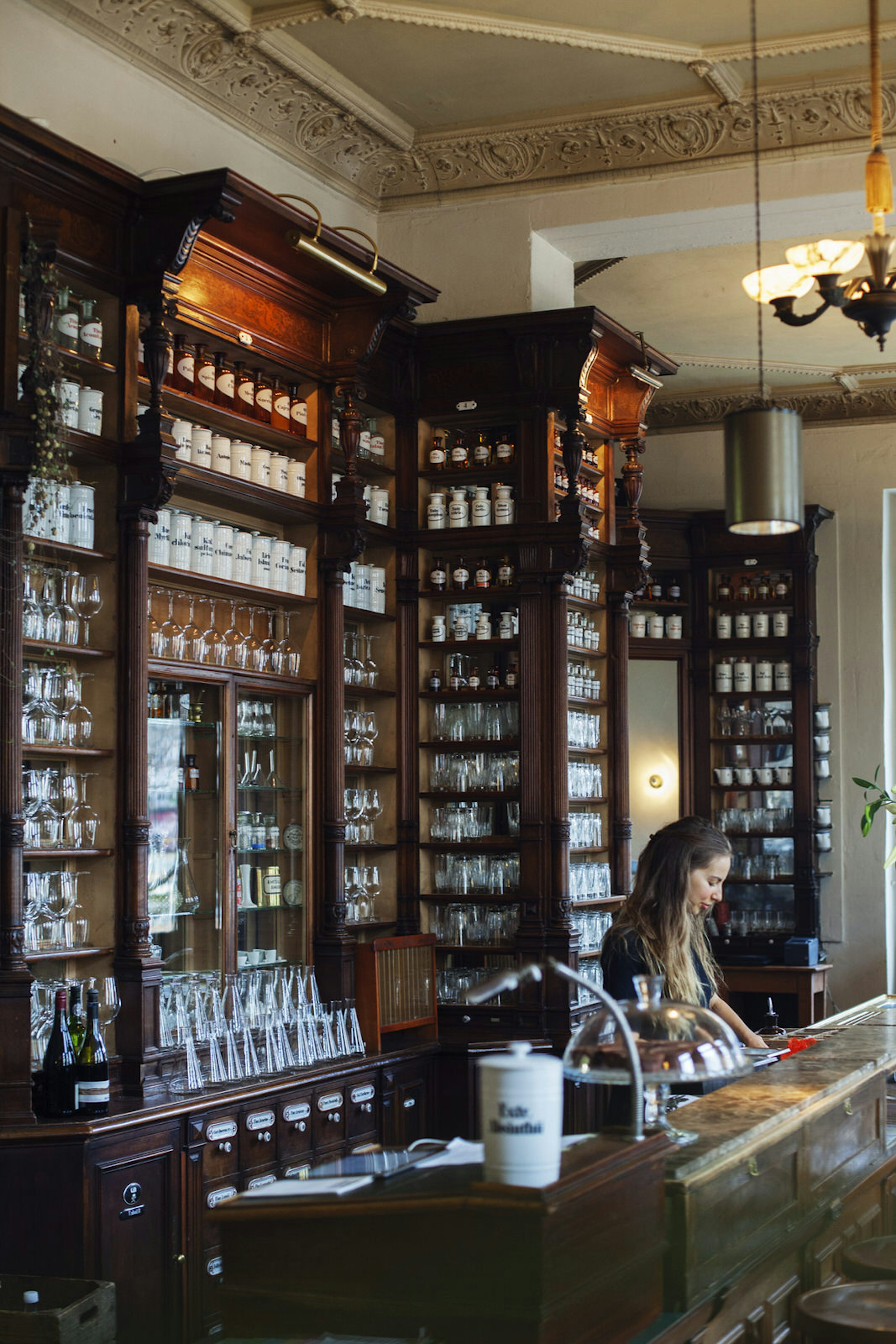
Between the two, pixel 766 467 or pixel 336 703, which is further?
pixel 336 703

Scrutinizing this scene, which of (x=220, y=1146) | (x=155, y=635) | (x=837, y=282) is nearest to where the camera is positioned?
(x=837, y=282)

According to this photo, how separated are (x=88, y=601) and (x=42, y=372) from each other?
0.80 metres

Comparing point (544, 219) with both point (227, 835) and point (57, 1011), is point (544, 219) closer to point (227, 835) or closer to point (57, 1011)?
point (227, 835)

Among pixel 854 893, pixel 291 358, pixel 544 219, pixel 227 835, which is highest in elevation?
pixel 544 219

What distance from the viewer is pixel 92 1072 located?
4.43 meters

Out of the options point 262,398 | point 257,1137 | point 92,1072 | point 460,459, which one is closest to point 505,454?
point 460,459

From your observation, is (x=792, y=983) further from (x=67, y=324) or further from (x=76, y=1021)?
(x=67, y=324)

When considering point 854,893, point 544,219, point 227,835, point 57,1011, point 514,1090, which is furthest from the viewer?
point 854,893

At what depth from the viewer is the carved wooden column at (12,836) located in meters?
4.26

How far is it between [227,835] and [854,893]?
18.8 feet

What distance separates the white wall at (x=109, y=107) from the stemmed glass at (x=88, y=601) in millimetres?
1428

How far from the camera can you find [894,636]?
10.1 meters

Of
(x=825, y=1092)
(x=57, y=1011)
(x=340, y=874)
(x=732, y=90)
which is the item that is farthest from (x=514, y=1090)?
(x=732, y=90)

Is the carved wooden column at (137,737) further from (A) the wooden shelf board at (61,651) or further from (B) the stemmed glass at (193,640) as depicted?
(B) the stemmed glass at (193,640)
